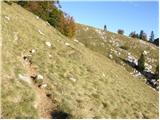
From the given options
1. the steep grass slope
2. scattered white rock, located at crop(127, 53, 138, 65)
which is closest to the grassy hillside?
the steep grass slope

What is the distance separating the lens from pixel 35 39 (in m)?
35.9

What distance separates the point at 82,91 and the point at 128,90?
29.1 ft

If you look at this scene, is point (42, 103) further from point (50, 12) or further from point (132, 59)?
point (132, 59)

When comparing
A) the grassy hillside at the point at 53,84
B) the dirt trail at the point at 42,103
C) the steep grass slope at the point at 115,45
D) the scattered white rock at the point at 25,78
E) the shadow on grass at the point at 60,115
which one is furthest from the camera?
the steep grass slope at the point at 115,45

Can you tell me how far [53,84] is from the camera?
27391mm

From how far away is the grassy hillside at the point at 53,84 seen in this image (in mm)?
23281

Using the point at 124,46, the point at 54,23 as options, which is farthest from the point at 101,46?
the point at 54,23

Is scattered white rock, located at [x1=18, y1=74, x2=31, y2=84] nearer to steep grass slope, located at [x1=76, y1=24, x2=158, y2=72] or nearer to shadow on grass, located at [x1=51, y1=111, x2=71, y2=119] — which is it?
shadow on grass, located at [x1=51, y1=111, x2=71, y2=119]

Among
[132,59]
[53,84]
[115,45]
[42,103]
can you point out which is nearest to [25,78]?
[53,84]

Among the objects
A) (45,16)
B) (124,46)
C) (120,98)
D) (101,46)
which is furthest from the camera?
(124,46)

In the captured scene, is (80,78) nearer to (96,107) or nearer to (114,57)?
(96,107)

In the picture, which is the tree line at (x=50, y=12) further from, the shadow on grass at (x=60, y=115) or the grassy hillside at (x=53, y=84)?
the shadow on grass at (x=60, y=115)

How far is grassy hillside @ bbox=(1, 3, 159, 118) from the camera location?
23.3 m

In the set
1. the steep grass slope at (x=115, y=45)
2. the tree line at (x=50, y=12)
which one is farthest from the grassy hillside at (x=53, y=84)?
the steep grass slope at (x=115, y=45)
